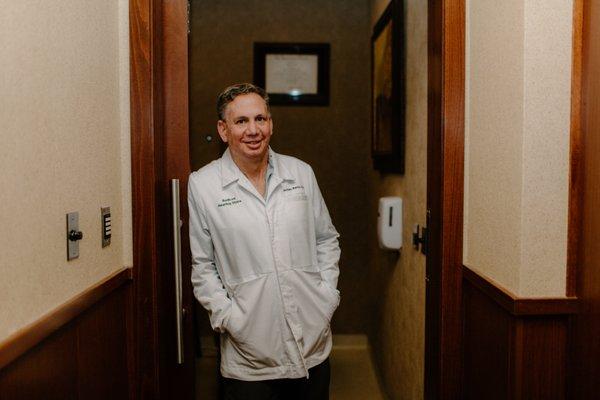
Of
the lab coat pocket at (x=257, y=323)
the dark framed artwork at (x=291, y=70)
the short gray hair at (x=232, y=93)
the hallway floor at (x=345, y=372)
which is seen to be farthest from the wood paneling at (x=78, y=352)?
the dark framed artwork at (x=291, y=70)

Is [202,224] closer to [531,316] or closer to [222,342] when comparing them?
[222,342]

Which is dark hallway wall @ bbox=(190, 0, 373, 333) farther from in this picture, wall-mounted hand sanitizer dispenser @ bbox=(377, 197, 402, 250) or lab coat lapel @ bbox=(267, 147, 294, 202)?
lab coat lapel @ bbox=(267, 147, 294, 202)

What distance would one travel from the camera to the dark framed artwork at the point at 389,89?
8.77ft

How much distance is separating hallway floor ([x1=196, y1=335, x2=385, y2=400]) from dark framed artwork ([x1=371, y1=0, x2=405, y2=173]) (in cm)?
130

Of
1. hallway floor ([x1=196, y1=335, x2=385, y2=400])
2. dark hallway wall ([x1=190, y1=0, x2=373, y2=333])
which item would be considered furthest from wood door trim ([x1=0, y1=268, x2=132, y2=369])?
dark hallway wall ([x1=190, y1=0, x2=373, y2=333])

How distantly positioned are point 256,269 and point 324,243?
13.3 inches

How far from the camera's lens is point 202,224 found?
185 centimetres

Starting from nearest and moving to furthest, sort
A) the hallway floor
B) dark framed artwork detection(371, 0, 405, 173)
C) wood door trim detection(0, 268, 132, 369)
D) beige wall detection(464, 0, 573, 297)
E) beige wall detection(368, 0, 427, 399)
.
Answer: wood door trim detection(0, 268, 132, 369), beige wall detection(464, 0, 573, 297), beige wall detection(368, 0, 427, 399), dark framed artwork detection(371, 0, 405, 173), the hallway floor

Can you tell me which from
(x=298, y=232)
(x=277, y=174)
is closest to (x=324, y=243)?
(x=298, y=232)

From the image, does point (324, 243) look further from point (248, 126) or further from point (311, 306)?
point (248, 126)

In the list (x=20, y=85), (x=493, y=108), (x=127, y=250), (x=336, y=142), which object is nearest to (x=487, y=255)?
(x=493, y=108)

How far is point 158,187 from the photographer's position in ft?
5.77

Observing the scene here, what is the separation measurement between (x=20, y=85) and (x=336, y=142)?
9.41 ft

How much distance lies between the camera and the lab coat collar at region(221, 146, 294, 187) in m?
1.85
